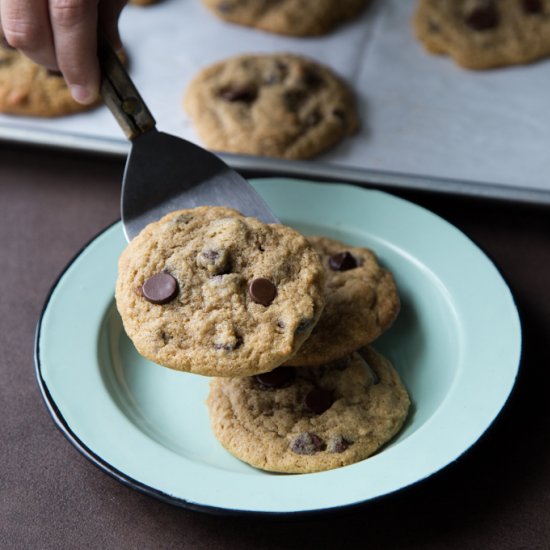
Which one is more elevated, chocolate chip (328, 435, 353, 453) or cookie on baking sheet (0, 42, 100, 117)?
chocolate chip (328, 435, 353, 453)

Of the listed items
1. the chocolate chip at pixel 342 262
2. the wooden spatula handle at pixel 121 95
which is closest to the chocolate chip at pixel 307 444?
the chocolate chip at pixel 342 262

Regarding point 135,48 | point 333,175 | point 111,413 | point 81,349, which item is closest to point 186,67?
point 135,48

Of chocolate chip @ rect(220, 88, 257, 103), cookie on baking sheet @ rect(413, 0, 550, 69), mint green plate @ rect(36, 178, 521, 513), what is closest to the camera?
mint green plate @ rect(36, 178, 521, 513)

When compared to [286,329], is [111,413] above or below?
below

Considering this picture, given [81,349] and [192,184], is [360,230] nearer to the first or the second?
[192,184]

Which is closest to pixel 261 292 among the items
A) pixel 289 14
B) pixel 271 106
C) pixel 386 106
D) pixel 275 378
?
pixel 275 378

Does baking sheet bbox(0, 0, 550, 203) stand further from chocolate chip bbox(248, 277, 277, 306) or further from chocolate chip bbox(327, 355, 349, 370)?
chocolate chip bbox(248, 277, 277, 306)

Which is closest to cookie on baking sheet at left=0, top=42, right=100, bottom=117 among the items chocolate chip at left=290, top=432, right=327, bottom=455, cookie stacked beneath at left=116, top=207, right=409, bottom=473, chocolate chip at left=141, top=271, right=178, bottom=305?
cookie stacked beneath at left=116, top=207, right=409, bottom=473
